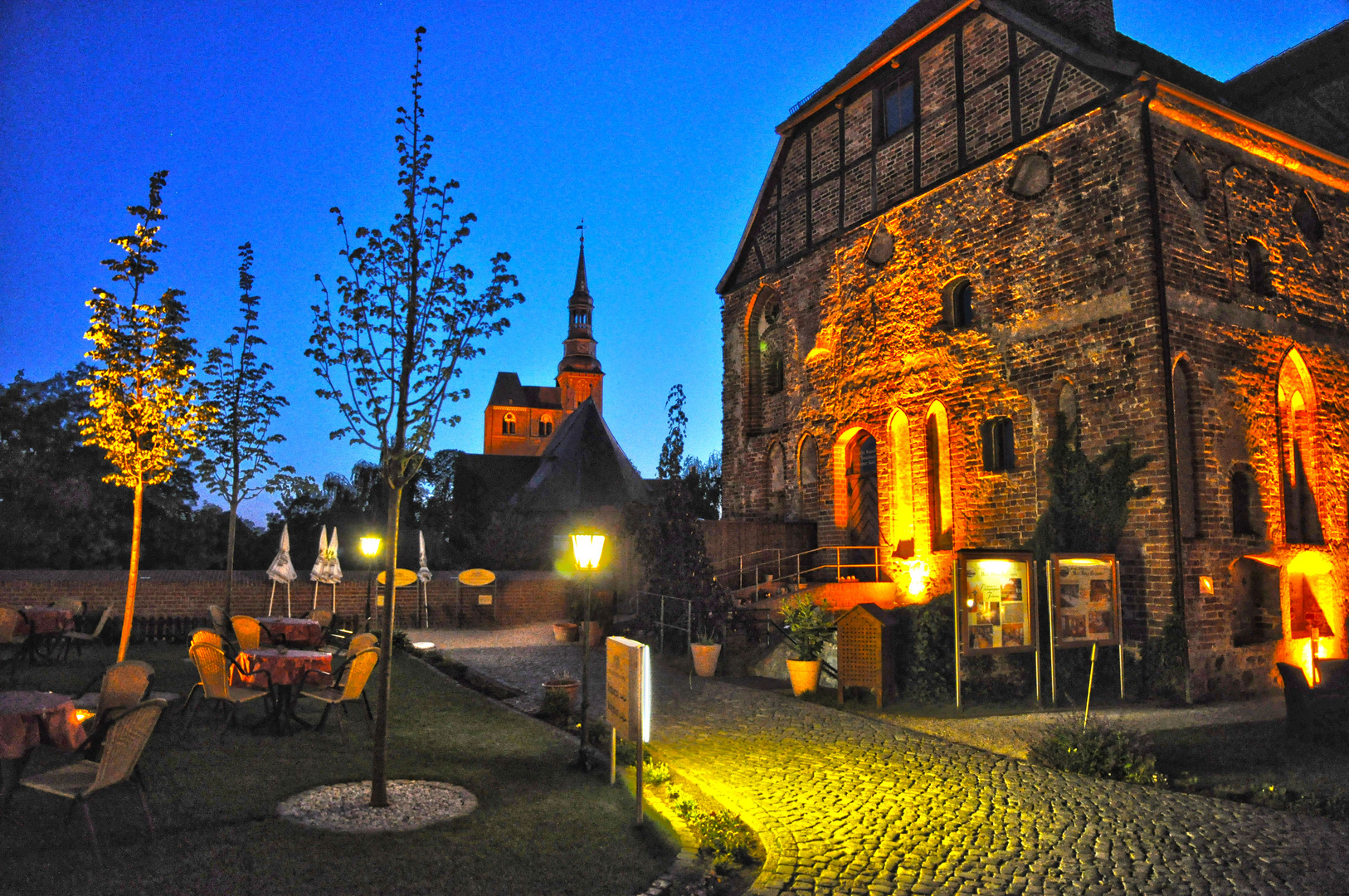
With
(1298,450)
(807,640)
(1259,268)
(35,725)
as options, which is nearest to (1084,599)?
(807,640)

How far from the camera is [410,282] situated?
6.62 metres

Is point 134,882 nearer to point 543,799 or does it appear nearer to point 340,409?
point 543,799

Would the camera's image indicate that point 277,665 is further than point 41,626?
No

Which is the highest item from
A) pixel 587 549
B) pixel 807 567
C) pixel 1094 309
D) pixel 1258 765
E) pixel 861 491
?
pixel 1094 309

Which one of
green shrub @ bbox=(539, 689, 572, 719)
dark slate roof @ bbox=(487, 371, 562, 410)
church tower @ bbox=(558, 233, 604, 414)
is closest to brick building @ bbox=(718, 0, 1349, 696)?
green shrub @ bbox=(539, 689, 572, 719)

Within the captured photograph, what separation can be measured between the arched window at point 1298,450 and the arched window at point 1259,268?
1.14 m

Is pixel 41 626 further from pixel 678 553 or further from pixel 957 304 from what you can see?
pixel 957 304

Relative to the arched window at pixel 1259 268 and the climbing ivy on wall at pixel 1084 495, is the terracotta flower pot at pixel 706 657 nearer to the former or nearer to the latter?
the climbing ivy on wall at pixel 1084 495

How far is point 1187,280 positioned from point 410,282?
1097 cm

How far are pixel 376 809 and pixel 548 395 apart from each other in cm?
8229

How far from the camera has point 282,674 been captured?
866 centimetres

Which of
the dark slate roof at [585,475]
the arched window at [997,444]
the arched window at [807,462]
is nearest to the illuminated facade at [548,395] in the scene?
the dark slate roof at [585,475]

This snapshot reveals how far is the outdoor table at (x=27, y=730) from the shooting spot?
5.48 meters

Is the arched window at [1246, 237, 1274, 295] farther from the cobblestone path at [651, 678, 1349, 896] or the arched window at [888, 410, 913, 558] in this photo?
the cobblestone path at [651, 678, 1349, 896]
